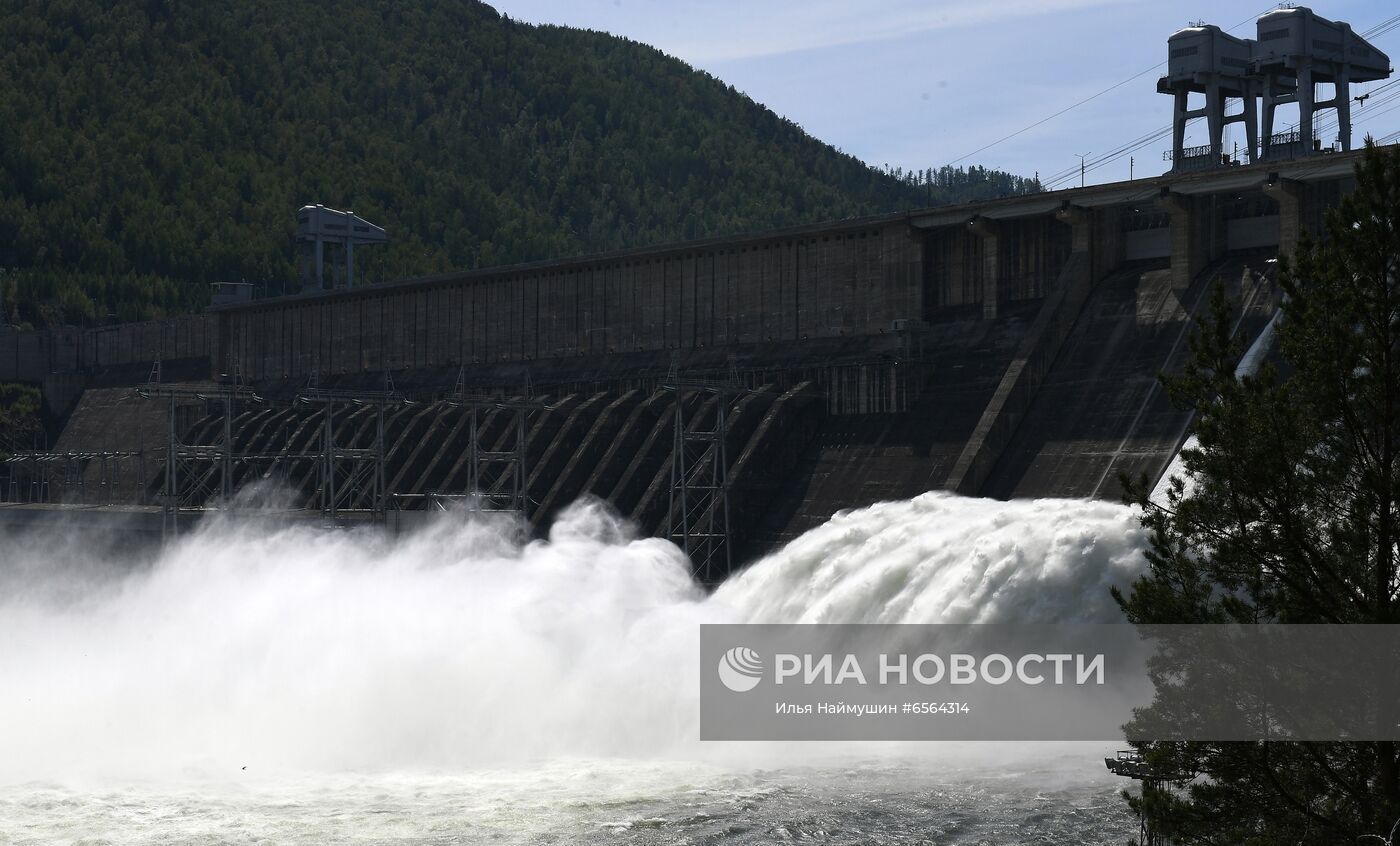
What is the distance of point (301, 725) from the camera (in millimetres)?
39875

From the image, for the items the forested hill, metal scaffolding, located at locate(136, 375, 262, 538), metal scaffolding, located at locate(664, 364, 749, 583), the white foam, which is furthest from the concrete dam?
the forested hill

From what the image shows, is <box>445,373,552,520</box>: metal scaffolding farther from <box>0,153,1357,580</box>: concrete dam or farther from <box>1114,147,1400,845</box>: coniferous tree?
<box>1114,147,1400,845</box>: coniferous tree

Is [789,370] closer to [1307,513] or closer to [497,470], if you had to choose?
[497,470]

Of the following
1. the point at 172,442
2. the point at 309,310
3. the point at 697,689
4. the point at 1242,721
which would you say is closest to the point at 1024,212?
the point at 697,689

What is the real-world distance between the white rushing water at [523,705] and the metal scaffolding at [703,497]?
1625 millimetres

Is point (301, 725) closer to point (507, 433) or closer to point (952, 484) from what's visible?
point (952, 484)

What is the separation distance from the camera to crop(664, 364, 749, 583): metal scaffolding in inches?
2270

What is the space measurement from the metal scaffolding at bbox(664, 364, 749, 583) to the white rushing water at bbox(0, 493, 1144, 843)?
1625mm

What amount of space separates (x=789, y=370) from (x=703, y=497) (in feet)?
23.2

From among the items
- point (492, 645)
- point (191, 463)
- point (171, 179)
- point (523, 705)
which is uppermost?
point (171, 179)

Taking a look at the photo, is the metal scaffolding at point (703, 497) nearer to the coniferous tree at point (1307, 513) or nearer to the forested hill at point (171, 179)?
the coniferous tree at point (1307, 513)

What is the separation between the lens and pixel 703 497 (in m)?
60.4

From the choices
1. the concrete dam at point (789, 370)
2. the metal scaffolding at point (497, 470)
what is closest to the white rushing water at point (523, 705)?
the concrete dam at point (789, 370)

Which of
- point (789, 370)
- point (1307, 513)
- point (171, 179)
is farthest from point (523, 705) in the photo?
point (171, 179)
